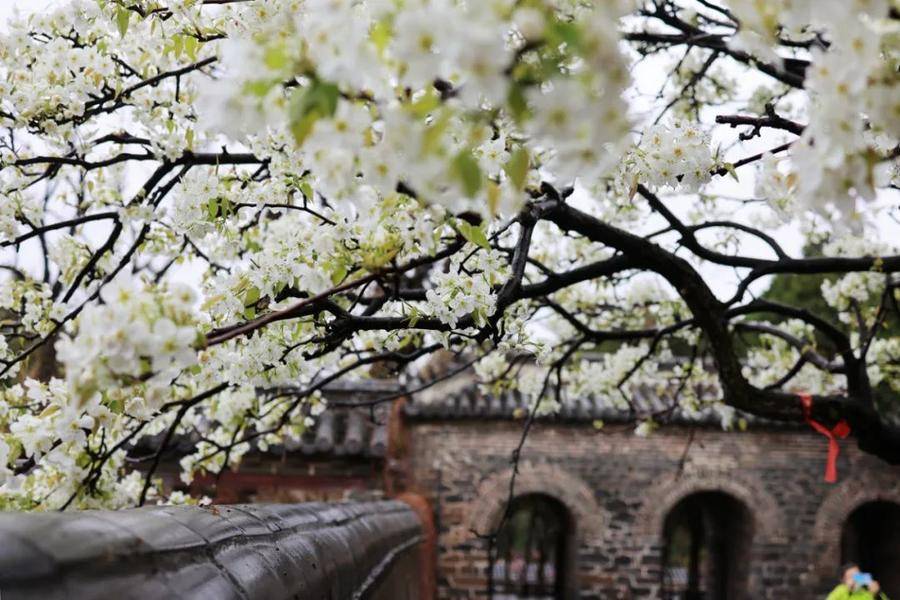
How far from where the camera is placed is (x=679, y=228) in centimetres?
380

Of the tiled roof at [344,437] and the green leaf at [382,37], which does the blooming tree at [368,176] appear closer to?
the green leaf at [382,37]

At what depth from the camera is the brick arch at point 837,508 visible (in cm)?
1094

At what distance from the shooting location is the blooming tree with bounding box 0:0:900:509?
902 millimetres

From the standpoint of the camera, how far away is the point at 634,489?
10.8m

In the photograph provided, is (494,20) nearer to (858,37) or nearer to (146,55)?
(858,37)

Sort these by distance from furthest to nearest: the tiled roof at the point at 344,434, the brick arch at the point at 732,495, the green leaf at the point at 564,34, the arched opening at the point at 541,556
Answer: the arched opening at the point at 541,556 → the brick arch at the point at 732,495 → the tiled roof at the point at 344,434 → the green leaf at the point at 564,34

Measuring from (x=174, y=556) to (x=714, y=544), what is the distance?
41.8ft

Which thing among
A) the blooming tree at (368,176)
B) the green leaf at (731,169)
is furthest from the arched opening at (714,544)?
the green leaf at (731,169)

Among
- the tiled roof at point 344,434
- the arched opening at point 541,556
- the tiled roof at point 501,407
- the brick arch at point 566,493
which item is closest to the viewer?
the tiled roof at point 344,434

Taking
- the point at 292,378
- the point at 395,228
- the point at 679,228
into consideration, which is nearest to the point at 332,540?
the point at 292,378

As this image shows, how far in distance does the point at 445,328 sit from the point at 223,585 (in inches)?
46.7

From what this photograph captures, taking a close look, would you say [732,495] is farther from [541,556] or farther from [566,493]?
[541,556]

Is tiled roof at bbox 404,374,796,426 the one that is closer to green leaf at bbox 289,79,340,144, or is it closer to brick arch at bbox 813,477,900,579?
brick arch at bbox 813,477,900,579

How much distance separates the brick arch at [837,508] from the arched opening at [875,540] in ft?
1.18
